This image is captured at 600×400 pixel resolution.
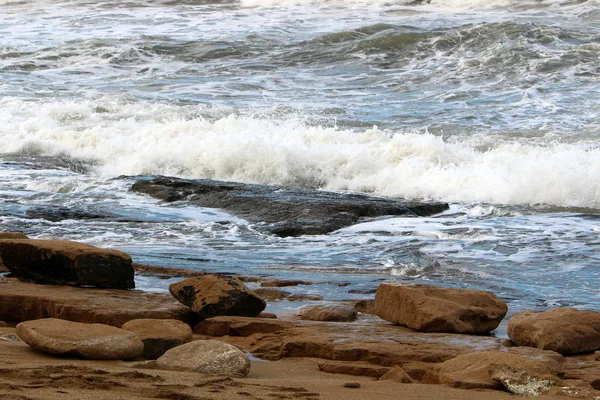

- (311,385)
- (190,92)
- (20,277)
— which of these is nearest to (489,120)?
(190,92)

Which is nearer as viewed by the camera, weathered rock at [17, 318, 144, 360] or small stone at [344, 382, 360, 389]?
small stone at [344, 382, 360, 389]

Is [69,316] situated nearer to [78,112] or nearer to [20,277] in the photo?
[20,277]

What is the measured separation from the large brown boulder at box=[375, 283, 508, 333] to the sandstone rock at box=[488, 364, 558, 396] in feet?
4.09

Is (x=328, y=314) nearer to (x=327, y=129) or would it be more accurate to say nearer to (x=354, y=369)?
(x=354, y=369)

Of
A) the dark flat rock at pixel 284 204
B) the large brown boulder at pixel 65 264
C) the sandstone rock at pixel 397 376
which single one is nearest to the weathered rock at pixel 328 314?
the large brown boulder at pixel 65 264

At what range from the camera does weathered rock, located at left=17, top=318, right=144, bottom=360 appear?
3916 mm

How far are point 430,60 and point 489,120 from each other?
4.81 meters

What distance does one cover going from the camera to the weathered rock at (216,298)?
5258 millimetres

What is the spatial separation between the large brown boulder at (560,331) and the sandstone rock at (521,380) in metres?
0.88

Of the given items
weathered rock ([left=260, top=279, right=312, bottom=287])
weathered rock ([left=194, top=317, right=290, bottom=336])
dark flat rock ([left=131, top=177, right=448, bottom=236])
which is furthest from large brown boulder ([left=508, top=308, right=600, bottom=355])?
dark flat rock ([left=131, top=177, right=448, bottom=236])

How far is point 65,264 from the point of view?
573 centimetres

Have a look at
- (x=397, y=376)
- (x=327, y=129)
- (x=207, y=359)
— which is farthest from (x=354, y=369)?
(x=327, y=129)

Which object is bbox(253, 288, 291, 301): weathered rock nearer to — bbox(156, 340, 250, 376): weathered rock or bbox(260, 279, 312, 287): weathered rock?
bbox(260, 279, 312, 287): weathered rock

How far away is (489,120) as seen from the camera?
46.4ft
